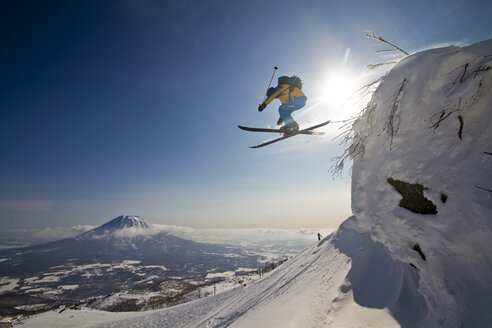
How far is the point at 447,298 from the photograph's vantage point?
365 cm

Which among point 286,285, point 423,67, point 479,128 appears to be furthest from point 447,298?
point 286,285

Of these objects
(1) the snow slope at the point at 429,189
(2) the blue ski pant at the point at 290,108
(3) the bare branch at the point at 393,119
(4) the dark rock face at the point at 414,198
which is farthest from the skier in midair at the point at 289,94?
(4) the dark rock face at the point at 414,198

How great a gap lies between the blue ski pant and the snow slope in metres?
3.16

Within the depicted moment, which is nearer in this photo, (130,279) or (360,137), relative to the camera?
(360,137)

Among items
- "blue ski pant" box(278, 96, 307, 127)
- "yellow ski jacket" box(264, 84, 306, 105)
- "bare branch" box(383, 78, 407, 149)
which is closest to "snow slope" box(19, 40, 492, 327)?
"bare branch" box(383, 78, 407, 149)

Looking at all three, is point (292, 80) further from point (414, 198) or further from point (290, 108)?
point (414, 198)

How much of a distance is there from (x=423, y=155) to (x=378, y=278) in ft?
16.8

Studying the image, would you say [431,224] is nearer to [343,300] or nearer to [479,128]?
[479,128]

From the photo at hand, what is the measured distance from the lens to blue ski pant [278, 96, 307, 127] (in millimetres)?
7611

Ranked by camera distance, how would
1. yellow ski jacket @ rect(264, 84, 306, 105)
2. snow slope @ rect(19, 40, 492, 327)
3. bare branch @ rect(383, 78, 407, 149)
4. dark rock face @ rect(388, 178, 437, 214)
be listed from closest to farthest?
snow slope @ rect(19, 40, 492, 327) < dark rock face @ rect(388, 178, 437, 214) < bare branch @ rect(383, 78, 407, 149) < yellow ski jacket @ rect(264, 84, 306, 105)

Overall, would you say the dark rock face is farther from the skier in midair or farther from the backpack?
the backpack

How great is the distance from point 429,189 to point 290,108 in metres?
5.21

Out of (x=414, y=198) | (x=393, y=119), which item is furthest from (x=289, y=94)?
(x=414, y=198)

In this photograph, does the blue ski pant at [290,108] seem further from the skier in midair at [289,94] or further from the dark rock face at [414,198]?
the dark rock face at [414,198]
